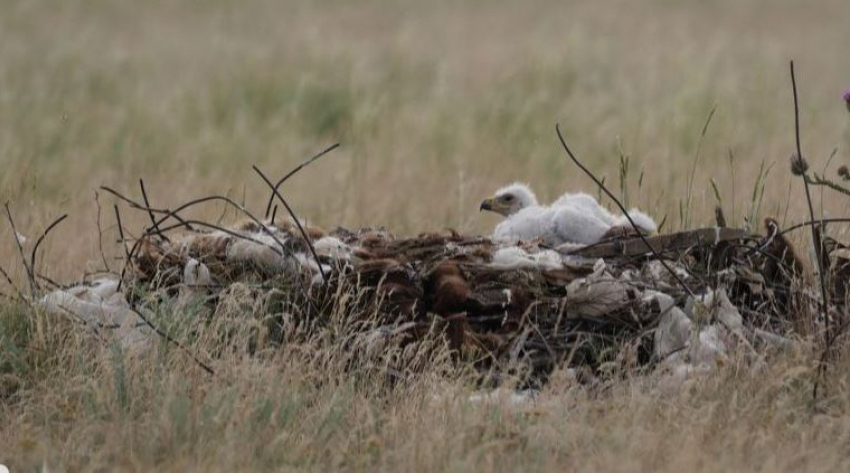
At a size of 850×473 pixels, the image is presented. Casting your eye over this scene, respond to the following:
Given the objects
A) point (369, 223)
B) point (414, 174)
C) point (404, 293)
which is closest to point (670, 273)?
point (404, 293)

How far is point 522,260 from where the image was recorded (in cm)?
704

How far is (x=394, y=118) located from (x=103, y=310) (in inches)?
325

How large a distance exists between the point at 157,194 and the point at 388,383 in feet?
16.9

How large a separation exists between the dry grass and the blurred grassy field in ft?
0.14

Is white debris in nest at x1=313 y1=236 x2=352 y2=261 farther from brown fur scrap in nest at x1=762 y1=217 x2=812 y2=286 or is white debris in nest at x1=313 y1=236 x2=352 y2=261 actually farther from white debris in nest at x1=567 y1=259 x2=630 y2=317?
brown fur scrap in nest at x1=762 y1=217 x2=812 y2=286

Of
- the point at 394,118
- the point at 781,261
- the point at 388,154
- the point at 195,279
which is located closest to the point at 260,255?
the point at 195,279

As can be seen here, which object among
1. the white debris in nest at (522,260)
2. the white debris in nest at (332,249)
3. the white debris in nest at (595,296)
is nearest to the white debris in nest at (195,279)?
the white debris in nest at (332,249)

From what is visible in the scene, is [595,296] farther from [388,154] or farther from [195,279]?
[388,154]

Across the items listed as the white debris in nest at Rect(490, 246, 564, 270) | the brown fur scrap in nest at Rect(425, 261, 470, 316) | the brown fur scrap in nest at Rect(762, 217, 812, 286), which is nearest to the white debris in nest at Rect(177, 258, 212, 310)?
the brown fur scrap in nest at Rect(425, 261, 470, 316)

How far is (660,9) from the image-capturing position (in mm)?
28328

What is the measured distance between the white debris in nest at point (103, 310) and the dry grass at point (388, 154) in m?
0.13

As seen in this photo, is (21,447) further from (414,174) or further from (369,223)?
(414,174)

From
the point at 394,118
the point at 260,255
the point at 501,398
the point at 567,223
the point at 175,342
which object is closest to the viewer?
the point at 501,398

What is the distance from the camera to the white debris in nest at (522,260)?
7.02 meters
